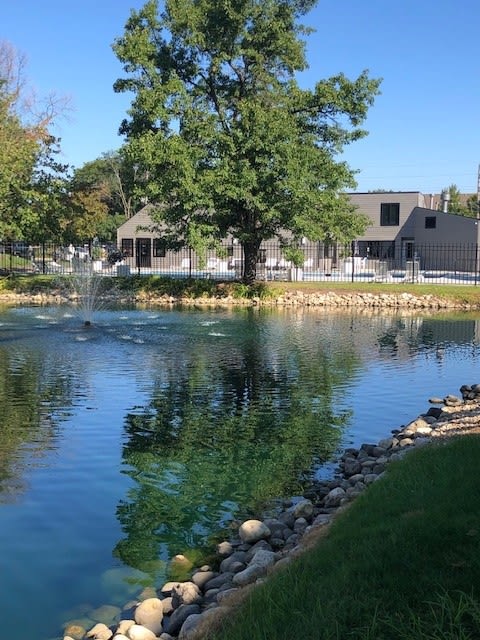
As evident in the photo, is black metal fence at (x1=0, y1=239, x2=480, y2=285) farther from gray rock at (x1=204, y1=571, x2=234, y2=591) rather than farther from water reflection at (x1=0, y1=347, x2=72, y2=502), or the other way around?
gray rock at (x1=204, y1=571, x2=234, y2=591)

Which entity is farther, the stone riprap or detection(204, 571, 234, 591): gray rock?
detection(204, 571, 234, 591): gray rock

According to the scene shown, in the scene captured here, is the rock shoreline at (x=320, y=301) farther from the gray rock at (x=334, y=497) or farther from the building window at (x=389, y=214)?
the gray rock at (x=334, y=497)

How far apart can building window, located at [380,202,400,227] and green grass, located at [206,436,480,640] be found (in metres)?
48.4

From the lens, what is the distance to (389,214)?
171 ft

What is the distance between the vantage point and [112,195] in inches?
3413

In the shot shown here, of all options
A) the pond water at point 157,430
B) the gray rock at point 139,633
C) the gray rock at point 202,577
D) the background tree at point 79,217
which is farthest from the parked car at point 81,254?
the gray rock at point 139,633

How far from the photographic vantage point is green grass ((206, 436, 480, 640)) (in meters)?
3.38

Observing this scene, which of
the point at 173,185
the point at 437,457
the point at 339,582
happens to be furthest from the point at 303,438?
the point at 173,185

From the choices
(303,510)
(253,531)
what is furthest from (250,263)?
(253,531)

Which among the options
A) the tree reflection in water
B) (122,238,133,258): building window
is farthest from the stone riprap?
(122,238,133,258): building window

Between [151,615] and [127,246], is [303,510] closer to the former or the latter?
[151,615]

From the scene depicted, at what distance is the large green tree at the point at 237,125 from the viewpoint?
28.3 meters

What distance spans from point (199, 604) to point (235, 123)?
1049 inches

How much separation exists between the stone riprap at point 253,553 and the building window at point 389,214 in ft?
144
